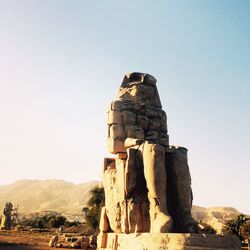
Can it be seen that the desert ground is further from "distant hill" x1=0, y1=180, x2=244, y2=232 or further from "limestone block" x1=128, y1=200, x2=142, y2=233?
"distant hill" x1=0, y1=180, x2=244, y2=232

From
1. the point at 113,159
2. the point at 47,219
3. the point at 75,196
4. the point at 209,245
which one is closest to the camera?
the point at 209,245

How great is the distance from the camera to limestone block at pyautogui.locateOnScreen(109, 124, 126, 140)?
5421 millimetres

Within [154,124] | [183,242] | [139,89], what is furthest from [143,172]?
[139,89]

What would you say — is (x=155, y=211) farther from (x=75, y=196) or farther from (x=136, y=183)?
(x=75, y=196)

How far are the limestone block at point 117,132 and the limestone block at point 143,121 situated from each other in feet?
1.28

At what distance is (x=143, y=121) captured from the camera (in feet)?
18.8

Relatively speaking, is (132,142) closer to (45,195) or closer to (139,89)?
(139,89)

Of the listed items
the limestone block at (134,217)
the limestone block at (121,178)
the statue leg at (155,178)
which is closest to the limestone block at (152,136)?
the limestone block at (121,178)

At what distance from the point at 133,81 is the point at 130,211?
260cm

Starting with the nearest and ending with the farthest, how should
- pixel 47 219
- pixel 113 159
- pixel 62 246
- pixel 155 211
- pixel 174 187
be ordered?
pixel 155 211 → pixel 174 187 → pixel 113 159 → pixel 62 246 → pixel 47 219

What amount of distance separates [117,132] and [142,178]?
105 cm

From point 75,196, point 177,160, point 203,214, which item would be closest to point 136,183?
point 177,160

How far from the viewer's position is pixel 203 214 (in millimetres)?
93750

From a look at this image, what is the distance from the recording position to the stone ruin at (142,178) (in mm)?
4262
